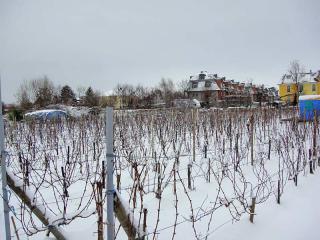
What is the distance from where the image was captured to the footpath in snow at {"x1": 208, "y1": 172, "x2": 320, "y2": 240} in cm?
315

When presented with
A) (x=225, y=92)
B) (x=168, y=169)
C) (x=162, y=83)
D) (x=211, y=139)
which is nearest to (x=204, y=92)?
(x=225, y=92)

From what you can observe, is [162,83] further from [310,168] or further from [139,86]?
[310,168]

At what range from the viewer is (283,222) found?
347 cm

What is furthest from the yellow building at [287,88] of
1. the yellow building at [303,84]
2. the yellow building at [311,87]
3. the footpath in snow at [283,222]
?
the footpath in snow at [283,222]

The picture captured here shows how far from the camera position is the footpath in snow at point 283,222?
3.15m

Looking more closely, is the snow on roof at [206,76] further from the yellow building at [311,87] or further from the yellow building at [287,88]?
the yellow building at [311,87]

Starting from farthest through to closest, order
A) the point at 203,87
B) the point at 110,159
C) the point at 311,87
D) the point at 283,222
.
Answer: the point at 203,87, the point at 311,87, the point at 283,222, the point at 110,159

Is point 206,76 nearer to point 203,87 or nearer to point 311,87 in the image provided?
point 203,87

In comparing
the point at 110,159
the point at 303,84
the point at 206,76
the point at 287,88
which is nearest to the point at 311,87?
the point at 303,84

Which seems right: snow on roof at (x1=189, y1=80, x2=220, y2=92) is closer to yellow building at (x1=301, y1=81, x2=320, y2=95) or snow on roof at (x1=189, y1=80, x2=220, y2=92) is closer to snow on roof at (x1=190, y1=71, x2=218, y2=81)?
snow on roof at (x1=190, y1=71, x2=218, y2=81)

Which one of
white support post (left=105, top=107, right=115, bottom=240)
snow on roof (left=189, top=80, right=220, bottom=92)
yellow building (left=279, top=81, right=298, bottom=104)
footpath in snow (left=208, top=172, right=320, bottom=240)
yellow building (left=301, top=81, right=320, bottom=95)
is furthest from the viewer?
snow on roof (left=189, top=80, right=220, bottom=92)

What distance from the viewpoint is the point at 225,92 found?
168ft

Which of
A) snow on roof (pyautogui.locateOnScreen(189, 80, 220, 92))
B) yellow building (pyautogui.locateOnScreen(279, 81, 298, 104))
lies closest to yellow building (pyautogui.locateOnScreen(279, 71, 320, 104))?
yellow building (pyautogui.locateOnScreen(279, 81, 298, 104))

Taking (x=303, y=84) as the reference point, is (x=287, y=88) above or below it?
below
